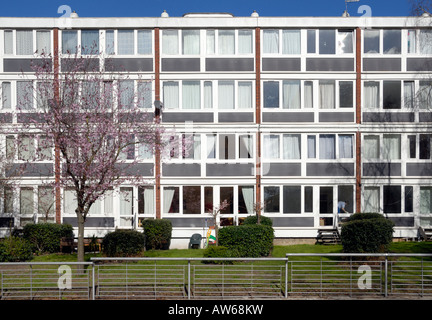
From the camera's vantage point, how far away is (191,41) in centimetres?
2272

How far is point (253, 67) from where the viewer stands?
74.2 feet

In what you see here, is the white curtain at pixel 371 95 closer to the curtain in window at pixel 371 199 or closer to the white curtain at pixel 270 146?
the curtain in window at pixel 371 199

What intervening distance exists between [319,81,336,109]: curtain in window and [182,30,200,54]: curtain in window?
6.65 metres

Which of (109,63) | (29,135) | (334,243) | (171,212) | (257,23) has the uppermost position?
(257,23)

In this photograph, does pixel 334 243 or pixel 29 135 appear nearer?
pixel 29 135

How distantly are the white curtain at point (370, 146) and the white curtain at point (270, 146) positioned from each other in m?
4.54

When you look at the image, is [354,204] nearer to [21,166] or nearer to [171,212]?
[171,212]

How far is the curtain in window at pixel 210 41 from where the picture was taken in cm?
2272

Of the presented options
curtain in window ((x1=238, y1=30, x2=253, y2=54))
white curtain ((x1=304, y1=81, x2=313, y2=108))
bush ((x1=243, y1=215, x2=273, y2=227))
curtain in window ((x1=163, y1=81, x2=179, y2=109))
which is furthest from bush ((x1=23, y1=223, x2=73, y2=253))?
white curtain ((x1=304, y1=81, x2=313, y2=108))

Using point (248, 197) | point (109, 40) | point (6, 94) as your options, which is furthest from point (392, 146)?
point (6, 94)

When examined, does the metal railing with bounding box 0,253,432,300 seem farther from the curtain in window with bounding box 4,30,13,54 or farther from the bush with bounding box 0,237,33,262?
the curtain in window with bounding box 4,30,13,54

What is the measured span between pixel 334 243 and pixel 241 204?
496 centimetres

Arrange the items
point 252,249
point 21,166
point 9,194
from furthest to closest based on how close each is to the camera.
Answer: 1. point 9,194
2. point 21,166
3. point 252,249

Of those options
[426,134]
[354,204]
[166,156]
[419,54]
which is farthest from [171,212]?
[419,54]
